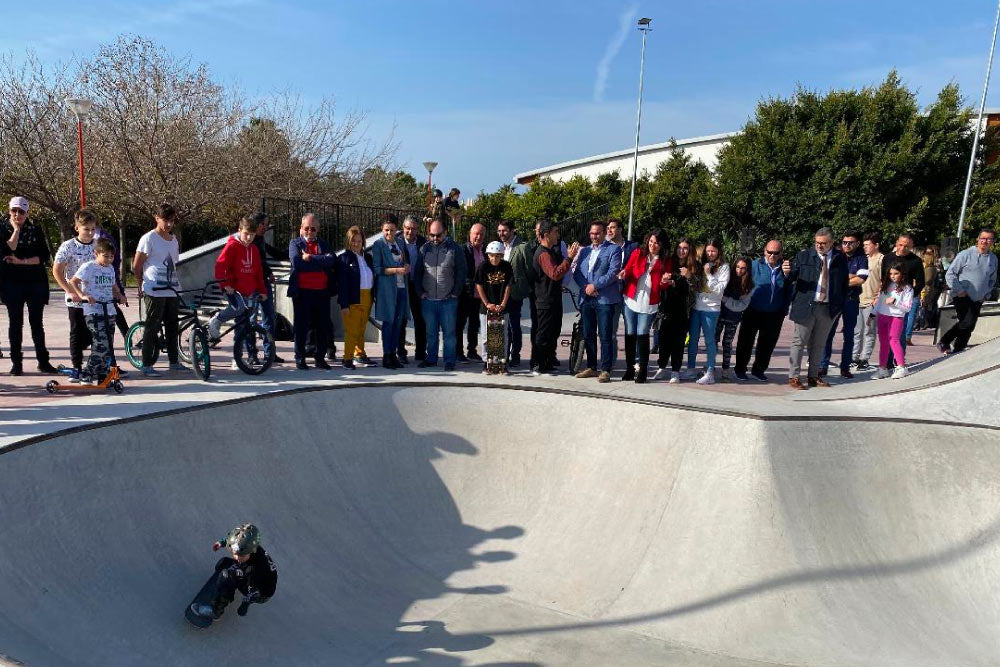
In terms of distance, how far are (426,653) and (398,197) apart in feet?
108

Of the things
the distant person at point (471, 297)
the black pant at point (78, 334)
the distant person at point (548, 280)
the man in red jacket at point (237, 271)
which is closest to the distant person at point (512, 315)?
the distant person at point (471, 297)

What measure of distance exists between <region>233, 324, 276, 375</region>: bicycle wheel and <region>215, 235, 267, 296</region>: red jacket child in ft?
1.42

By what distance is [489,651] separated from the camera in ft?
13.5

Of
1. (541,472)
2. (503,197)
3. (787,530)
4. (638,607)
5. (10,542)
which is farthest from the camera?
(503,197)

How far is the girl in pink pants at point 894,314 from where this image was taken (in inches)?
299

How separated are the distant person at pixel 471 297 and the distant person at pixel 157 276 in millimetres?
3229

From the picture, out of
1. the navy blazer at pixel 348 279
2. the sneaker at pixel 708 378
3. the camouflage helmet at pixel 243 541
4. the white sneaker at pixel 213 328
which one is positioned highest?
the navy blazer at pixel 348 279

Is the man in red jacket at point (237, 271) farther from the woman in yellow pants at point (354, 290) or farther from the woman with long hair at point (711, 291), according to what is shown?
the woman with long hair at point (711, 291)

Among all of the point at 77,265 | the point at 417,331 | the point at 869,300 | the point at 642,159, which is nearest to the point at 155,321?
the point at 77,265

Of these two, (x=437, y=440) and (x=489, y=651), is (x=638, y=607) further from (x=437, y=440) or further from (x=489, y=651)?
(x=437, y=440)

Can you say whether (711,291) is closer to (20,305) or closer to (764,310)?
(764,310)

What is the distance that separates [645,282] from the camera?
282 inches

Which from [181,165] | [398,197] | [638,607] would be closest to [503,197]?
[398,197]

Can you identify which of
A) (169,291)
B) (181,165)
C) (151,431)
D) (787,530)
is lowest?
(787,530)
